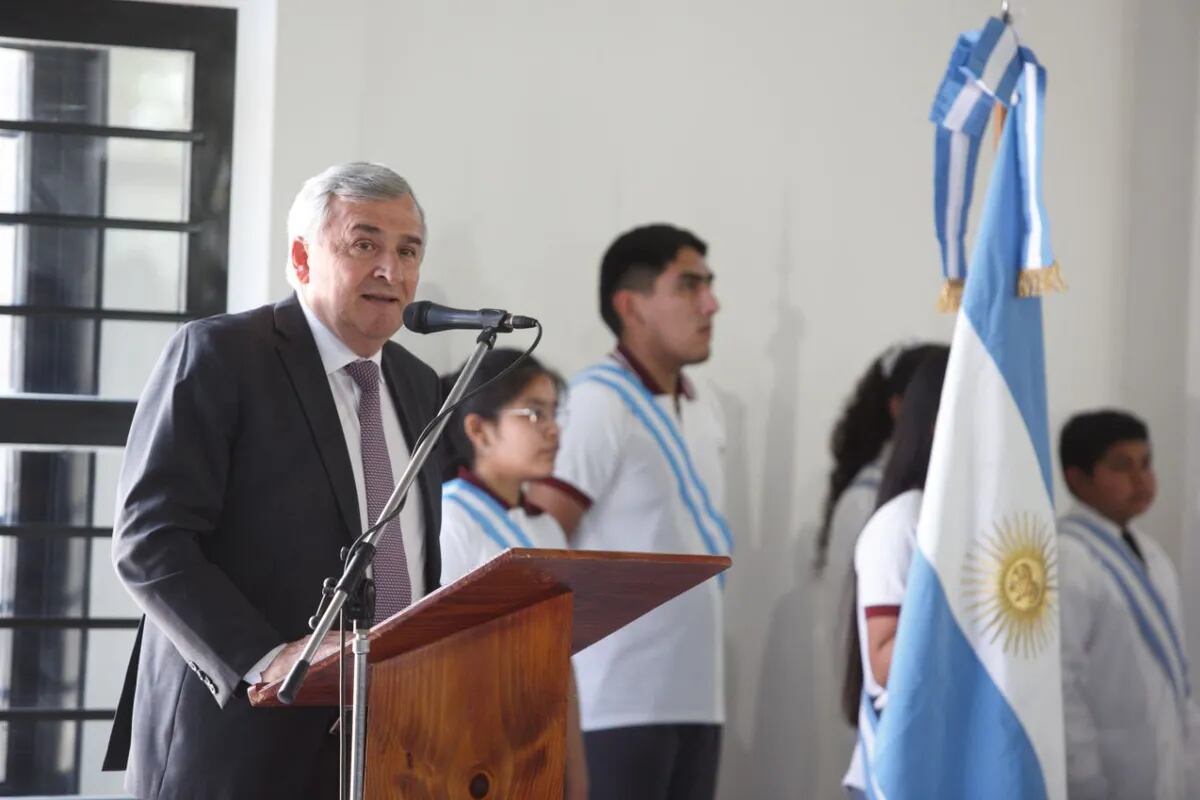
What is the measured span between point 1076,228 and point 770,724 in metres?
1.82

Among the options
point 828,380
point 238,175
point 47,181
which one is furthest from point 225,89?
point 828,380

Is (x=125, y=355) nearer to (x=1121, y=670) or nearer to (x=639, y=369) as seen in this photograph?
(x=639, y=369)

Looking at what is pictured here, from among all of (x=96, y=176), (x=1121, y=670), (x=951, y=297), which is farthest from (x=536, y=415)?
(x=1121, y=670)

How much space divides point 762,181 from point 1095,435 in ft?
3.95

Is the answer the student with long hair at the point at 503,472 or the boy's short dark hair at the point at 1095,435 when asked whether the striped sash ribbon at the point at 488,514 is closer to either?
the student with long hair at the point at 503,472

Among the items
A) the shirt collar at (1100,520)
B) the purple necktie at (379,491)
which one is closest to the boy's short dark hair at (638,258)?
the shirt collar at (1100,520)

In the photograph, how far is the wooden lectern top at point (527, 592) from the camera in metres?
1.62

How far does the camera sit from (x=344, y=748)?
6.17ft

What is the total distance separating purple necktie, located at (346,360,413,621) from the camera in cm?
229

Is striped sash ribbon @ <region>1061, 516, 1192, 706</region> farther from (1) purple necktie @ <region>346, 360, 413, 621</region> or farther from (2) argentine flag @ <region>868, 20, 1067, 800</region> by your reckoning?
(1) purple necktie @ <region>346, 360, 413, 621</region>

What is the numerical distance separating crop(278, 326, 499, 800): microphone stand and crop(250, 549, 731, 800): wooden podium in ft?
0.10

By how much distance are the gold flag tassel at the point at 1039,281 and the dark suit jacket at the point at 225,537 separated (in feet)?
6.05

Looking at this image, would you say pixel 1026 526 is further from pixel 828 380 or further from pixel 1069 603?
pixel 828 380

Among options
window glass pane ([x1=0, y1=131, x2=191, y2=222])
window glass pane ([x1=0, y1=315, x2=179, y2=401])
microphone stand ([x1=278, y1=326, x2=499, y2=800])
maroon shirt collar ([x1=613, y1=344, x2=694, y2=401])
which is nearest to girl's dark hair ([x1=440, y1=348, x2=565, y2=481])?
maroon shirt collar ([x1=613, y1=344, x2=694, y2=401])
